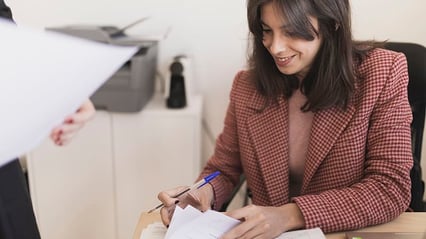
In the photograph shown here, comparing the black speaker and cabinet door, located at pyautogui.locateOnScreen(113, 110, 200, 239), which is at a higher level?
the black speaker

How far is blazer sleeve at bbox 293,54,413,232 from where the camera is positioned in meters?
1.06

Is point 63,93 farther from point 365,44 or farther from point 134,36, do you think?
point 134,36

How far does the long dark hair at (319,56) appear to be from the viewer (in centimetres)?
112

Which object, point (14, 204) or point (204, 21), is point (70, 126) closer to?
point (14, 204)

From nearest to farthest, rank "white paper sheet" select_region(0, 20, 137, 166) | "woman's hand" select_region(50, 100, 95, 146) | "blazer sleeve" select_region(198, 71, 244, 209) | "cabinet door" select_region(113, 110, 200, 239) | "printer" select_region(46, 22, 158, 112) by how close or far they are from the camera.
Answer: "white paper sheet" select_region(0, 20, 137, 166)
"woman's hand" select_region(50, 100, 95, 146)
"blazer sleeve" select_region(198, 71, 244, 209)
"printer" select_region(46, 22, 158, 112)
"cabinet door" select_region(113, 110, 200, 239)

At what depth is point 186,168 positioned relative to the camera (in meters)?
1.92

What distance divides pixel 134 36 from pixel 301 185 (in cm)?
106

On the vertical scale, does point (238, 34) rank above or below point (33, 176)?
above

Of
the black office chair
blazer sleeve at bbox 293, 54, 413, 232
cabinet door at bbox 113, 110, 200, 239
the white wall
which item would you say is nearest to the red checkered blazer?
blazer sleeve at bbox 293, 54, 413, 232

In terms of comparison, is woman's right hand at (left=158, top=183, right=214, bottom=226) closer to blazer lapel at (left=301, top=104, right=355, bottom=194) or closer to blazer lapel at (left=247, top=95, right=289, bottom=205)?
blazer lapel at (left=247, top=95, right=289, bottom=205)

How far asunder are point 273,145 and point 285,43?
11.7 inches

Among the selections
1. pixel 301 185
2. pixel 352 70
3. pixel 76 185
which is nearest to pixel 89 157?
pixel 76 185

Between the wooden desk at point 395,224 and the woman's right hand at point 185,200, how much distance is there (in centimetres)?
5

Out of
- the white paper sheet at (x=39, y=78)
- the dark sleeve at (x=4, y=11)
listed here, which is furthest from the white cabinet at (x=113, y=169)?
the white paper sheet at (x=39, y=78)
